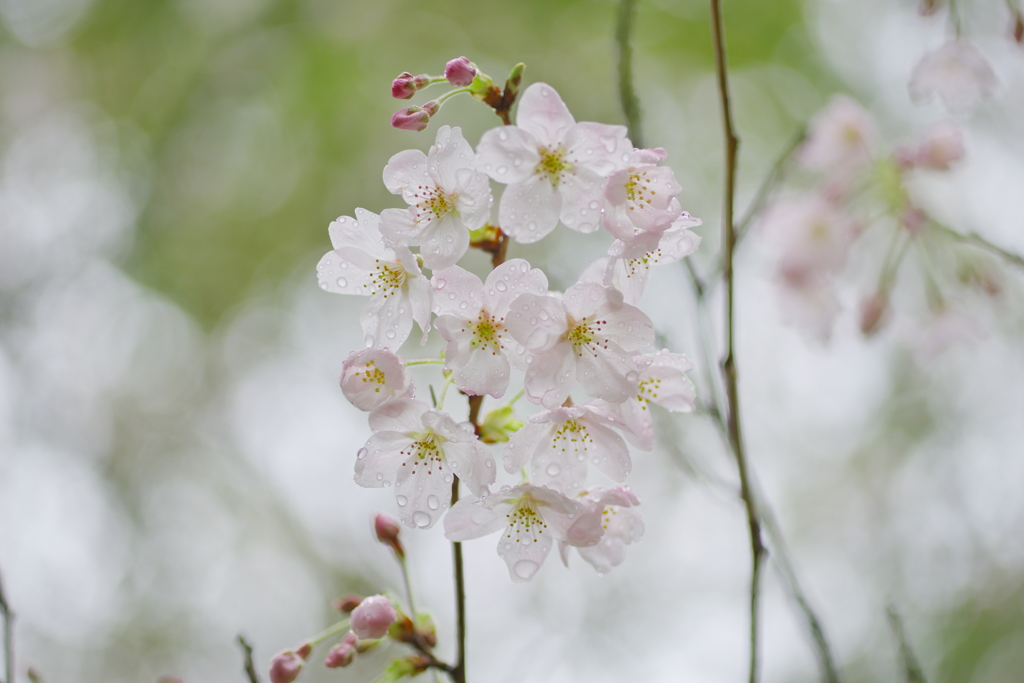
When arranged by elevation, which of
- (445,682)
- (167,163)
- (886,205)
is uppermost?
(886,205)

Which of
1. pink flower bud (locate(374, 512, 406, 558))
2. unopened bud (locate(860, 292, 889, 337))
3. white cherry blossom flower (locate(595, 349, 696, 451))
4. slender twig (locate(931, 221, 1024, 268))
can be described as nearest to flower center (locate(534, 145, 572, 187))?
white cherry blossom flower (locate(595, 349, 696, 451))

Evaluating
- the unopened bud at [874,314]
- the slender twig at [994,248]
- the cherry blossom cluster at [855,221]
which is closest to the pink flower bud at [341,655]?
the slender twig at [994,248]

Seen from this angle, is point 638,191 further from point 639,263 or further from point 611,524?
point 611,524

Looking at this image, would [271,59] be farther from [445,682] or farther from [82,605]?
[445,682]

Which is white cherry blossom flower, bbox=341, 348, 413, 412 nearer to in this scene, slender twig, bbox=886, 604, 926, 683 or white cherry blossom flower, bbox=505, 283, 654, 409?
white cherry blossom flower, bbox=505, 283, 654, 409

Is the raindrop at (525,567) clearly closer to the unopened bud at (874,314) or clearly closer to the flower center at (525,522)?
the flower center at (525,522)

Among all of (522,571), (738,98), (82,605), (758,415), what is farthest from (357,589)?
(522,571)

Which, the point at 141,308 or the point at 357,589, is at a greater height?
the point at 141,308
